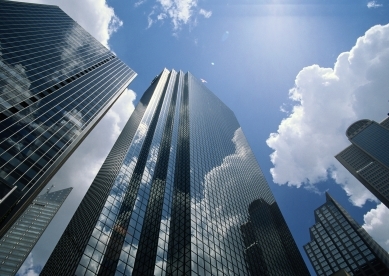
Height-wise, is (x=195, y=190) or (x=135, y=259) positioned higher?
(x=195, y=190)

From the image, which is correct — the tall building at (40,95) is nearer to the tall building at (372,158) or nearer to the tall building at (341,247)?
the tall building at (341,247)

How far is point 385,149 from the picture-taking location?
169750mm

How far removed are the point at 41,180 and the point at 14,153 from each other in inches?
208

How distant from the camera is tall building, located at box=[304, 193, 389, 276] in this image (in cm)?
13288

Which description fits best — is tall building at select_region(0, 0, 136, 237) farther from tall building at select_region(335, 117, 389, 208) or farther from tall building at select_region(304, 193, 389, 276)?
tall building at select_region(335, 117, 389, 208)

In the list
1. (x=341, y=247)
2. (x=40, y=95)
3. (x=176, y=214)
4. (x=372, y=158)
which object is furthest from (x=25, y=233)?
(x=372, y=158)

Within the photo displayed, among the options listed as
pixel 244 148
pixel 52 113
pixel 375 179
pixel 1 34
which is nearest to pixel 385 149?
pixel 375 179

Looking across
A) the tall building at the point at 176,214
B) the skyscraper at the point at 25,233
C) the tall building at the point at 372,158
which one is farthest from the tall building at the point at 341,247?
the skyscraper at the point at 25,233

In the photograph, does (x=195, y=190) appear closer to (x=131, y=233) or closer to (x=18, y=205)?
(x=131, y=233)

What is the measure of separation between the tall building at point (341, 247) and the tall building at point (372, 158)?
2534 cm

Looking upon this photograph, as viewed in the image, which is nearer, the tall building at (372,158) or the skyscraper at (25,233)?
the skyscraper at (25,233)

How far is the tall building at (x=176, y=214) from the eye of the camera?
48.0 meters

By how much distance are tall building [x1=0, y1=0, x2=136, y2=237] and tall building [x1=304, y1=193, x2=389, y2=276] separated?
151909 mm

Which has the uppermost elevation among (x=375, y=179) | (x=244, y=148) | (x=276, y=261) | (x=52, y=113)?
(x=244, y=148)
